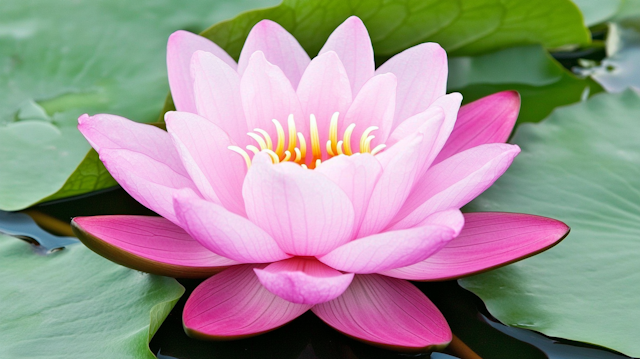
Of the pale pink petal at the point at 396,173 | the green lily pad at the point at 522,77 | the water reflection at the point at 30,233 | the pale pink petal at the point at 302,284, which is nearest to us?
the pale pink petal at the point at 302,284

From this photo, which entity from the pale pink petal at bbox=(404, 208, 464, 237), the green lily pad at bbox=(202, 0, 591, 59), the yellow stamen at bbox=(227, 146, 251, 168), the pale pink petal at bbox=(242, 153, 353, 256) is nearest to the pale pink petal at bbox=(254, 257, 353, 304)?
the pale pink petal at bbox=(242, 153, 353, 256)

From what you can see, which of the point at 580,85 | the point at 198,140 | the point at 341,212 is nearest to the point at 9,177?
the point at 198,140

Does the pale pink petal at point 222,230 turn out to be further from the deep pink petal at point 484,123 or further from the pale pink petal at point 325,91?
the deep pink petal at point 484,123

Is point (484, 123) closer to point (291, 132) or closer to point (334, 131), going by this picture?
point (334, 131)

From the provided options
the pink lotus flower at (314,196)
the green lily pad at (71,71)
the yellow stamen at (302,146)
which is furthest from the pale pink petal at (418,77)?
the green lily pad at (71,71)

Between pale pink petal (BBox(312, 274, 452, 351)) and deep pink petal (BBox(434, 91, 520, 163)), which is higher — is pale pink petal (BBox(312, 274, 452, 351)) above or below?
below

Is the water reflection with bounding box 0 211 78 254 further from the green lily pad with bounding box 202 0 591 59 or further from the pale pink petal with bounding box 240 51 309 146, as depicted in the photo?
the green lily pad with bounding box 202 0 591 59

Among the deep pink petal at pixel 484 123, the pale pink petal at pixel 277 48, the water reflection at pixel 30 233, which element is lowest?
the water reflection at pixel 30 233
